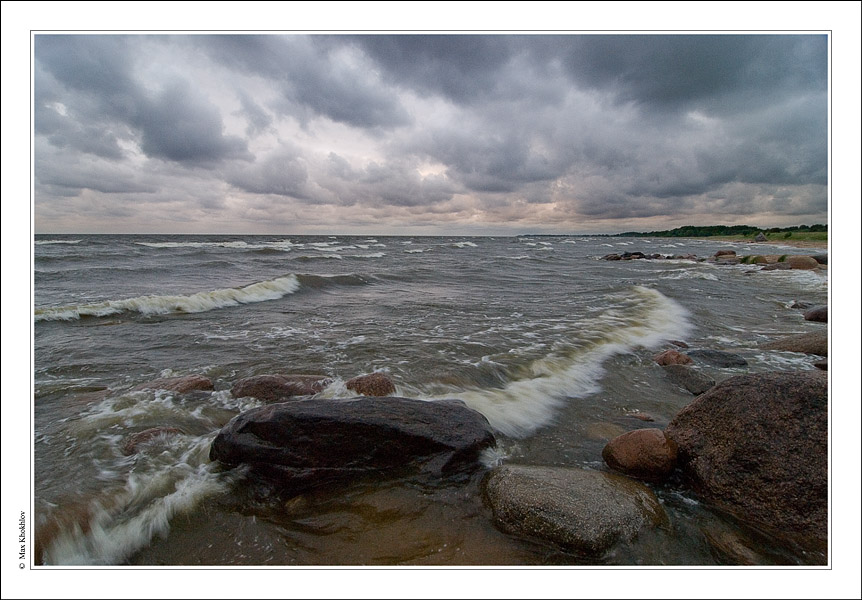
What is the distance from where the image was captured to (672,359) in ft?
21.5

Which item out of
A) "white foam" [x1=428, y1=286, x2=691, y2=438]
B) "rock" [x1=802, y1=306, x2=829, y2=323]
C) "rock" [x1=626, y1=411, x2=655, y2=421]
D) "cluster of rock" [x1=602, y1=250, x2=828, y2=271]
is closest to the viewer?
"rock" [x1=626, y1=411, x2=655, y2=421]

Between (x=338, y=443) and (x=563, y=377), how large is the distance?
3.75 m

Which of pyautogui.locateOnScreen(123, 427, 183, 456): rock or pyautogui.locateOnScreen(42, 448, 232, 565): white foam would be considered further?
pyautogui.locateOnScreen(123, 427, 183, 456): rock

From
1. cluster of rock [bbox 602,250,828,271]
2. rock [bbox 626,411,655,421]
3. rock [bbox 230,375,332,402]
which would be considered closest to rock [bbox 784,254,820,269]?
cluster of rock [bbox 602,250,828,271]

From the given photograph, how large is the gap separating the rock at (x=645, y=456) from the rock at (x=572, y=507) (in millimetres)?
212

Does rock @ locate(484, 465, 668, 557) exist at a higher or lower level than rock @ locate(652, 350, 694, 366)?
lower

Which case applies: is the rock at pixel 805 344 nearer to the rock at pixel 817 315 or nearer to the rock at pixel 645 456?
the rock at pixel 817 315

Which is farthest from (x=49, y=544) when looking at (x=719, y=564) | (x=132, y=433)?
(x=719, y=564)

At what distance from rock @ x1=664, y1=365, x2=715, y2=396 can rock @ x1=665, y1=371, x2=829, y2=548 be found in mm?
2070

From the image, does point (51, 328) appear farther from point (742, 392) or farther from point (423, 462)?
point (742, 392)

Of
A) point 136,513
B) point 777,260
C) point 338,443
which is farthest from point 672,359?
point 777,260

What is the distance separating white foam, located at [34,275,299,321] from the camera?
9.82 metres

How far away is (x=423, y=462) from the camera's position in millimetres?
3613

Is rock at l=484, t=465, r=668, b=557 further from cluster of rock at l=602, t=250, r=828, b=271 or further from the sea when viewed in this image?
cluster of rock at l=602, t=250, r=828, b=271
